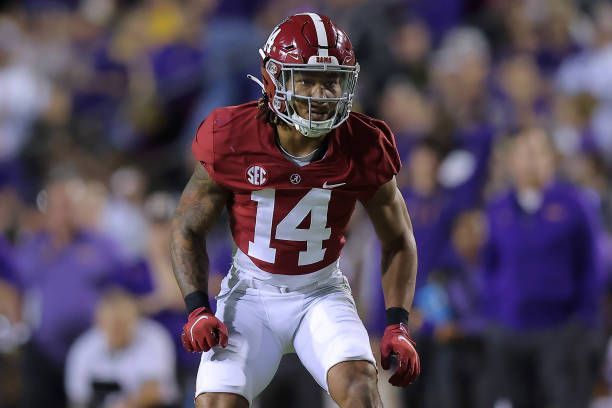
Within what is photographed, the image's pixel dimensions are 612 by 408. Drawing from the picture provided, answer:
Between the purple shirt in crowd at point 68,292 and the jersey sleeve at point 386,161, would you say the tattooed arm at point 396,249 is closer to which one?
the jersey sleeve at point 386,161

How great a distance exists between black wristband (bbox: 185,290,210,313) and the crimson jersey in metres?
0.25

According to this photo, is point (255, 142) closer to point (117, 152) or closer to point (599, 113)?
point (599, 113)

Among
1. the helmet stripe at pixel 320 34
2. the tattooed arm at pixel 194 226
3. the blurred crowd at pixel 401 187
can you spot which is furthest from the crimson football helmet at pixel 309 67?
the blurred crowd at pixel 401 187

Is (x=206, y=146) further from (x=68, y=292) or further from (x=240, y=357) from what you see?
(x=68, y=292)

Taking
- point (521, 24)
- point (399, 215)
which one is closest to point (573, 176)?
point (521, 24)

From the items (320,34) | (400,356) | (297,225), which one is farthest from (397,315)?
(320,34)

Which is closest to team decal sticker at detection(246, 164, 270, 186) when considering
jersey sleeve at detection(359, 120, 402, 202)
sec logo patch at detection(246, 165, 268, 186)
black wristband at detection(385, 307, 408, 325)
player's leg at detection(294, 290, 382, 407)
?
sec logo patch at detection(246, 165, 268, 186)

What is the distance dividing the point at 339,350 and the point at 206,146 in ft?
2.60

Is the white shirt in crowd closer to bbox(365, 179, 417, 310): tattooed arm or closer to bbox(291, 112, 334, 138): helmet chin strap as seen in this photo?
bbox(365, 179, 417, 310): tattooed arm

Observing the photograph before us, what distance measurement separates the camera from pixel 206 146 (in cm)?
398

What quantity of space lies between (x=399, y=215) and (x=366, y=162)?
0.28m

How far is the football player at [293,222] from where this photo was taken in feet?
12.8

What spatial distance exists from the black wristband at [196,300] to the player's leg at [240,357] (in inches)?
4.2

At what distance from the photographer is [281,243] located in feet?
13.5
